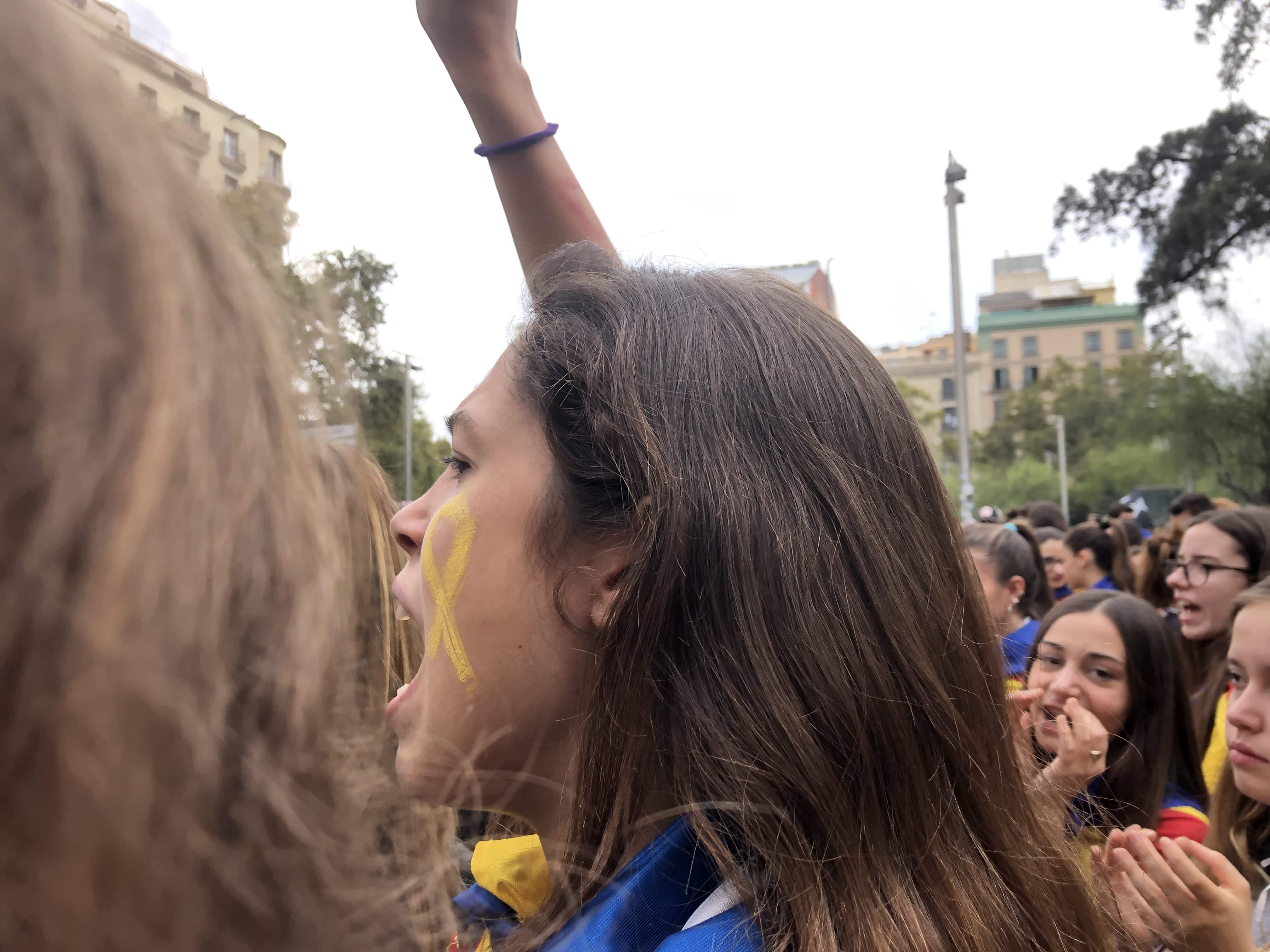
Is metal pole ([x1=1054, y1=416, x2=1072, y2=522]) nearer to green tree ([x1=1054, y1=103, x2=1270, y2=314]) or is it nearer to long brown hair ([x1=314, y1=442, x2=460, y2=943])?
green tree ([x1=1054, y1=103, x2=1270, y2=314])

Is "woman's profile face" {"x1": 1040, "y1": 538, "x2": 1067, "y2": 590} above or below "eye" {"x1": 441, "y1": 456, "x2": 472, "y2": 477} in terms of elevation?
below

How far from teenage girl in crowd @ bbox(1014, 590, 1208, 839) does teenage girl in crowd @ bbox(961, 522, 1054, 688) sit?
743 mm

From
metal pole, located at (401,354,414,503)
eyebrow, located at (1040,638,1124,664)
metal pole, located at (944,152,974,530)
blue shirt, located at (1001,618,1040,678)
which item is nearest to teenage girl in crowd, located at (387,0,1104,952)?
metal pole, located at (401,354,414,503)

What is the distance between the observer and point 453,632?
1080 millimetres

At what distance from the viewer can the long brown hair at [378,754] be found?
0.46 m

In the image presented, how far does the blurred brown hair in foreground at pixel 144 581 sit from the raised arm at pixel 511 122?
1059 millimetres

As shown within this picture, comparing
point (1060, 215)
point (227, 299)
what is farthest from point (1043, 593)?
point (1060, 215)

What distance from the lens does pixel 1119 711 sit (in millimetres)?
2998

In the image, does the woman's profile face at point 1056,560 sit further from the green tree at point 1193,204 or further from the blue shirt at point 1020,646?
the green tree at point 1193,204

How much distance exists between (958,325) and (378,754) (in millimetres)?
13931

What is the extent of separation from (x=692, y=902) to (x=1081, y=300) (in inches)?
3076

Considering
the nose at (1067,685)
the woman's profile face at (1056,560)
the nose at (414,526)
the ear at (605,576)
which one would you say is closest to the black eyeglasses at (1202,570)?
the nose at (1067,685)

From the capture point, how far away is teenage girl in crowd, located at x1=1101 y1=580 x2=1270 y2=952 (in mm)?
1644

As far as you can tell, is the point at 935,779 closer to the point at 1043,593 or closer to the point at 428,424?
the point at 428,424
